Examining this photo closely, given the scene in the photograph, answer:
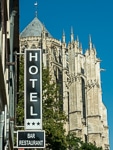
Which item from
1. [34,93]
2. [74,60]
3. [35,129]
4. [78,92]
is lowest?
[35,129]

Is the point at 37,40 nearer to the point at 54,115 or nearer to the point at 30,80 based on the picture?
the point at 54,115

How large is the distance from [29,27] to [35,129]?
261ft

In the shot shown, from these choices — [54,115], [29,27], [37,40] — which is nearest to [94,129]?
[37,40]

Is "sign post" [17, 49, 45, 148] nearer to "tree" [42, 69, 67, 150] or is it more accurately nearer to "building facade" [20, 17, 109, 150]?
"tree" [42, 69, 67, 150]

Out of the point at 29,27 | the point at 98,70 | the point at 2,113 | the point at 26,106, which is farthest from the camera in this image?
the point at 29,27

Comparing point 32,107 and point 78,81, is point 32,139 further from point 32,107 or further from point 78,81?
point 78,81

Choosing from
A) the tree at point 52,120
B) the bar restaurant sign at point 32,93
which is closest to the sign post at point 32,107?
the bar restaurant sign at point 32,93

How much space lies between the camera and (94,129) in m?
80.6

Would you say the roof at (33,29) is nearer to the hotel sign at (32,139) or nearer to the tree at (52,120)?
the tree at (52,120)

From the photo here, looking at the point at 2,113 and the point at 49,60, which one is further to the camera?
the point at 49,60

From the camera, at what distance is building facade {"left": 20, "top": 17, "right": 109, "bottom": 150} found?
79.4 metres

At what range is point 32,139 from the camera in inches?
580

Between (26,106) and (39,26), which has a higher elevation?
(39,26)

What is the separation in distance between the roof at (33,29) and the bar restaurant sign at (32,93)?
245ft
